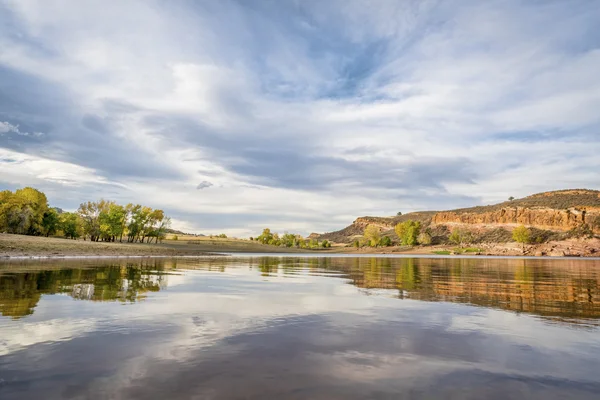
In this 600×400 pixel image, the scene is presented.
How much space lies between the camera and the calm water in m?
6.48

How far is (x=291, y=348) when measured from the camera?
30.1 ft

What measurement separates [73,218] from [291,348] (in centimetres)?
13979

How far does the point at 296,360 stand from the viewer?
8.16 metres

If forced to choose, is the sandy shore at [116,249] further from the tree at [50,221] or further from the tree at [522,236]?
the tree at [50,221]

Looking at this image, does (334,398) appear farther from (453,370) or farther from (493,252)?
(493,252)

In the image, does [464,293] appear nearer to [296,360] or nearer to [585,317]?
[585,317]

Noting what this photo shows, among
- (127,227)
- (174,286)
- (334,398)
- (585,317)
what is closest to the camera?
(334,398)

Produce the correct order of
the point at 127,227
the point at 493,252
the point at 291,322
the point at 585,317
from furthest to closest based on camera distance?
the point at 493,252, the point at 127,227, the point at 585,317, the point at 291,322

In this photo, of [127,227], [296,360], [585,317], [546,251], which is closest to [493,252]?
[546,251]

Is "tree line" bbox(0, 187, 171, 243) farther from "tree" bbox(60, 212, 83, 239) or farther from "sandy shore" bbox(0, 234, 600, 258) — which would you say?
"sandy shore" bbox(0, 234, 600, 258)

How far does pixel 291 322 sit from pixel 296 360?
14.3 ft

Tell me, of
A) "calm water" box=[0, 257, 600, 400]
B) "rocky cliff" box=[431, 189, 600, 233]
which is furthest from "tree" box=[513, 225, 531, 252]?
"calm water" box=[0, 257, 600, 400]

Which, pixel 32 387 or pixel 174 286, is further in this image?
pixel 174 286

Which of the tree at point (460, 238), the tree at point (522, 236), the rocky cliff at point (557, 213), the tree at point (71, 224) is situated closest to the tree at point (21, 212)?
the tree at point (71, 224)
